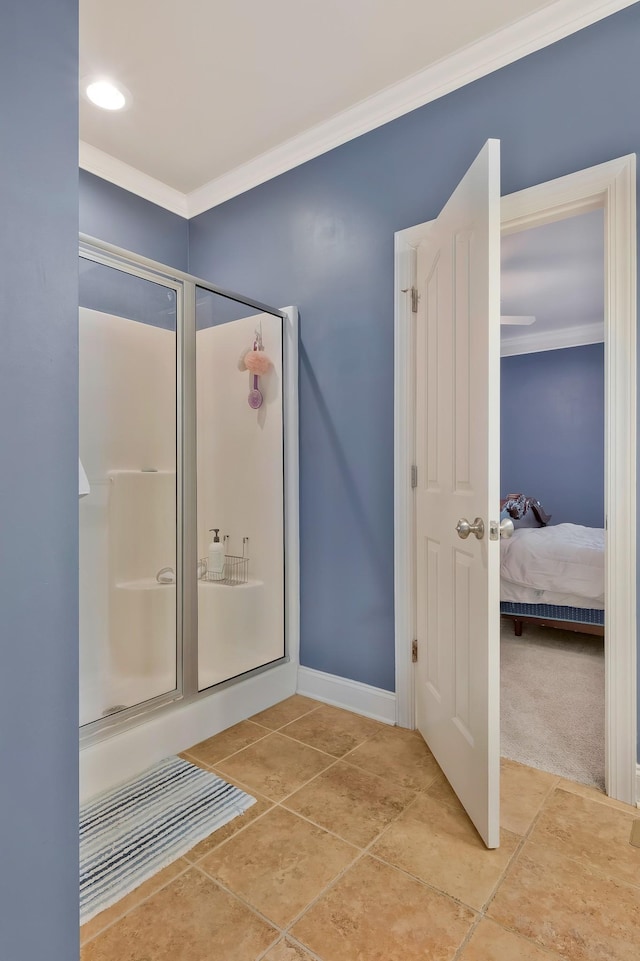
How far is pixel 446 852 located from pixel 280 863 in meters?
0.47

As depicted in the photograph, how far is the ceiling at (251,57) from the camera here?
192 centimetres

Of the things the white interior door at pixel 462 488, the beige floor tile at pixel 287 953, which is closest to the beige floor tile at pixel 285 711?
the white interior door at pixel 462 488

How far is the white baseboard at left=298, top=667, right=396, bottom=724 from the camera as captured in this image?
238cm

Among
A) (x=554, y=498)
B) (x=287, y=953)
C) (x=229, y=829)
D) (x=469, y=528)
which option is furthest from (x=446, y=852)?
(x=554, y=498)

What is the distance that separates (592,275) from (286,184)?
2.81m

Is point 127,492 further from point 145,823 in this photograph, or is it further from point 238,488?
point 145,823

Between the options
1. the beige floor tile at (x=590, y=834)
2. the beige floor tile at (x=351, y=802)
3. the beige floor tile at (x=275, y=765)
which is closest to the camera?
the beige floor tile at (x=590, y=834)

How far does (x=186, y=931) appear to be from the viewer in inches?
50.3

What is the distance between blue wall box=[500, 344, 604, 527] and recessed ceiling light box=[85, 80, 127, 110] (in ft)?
15.4

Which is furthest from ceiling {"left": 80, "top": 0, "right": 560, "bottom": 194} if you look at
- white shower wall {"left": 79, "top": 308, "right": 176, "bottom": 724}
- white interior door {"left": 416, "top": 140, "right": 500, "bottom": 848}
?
white shower wall {"left": 79, "top": 308, "right": 176, "bottom": 724}

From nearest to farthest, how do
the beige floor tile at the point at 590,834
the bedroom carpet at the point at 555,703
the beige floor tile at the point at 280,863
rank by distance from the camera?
1. the beige floor tile at the point at 280,863
2. the beige floor tile at the point at 590,834
3. the bedroom carpet at the point at 555,703

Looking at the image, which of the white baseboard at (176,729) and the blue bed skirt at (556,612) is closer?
the white baseboard at (176,729)

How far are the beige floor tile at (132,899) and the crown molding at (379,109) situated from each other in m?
2.88

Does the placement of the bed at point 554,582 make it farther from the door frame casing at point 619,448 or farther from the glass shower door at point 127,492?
the glass shower door at point 127,492
